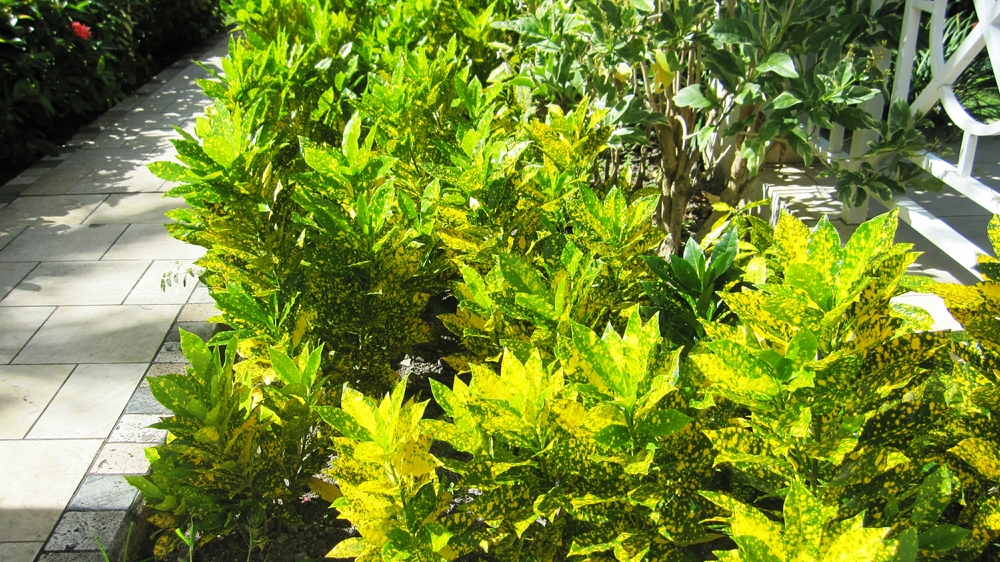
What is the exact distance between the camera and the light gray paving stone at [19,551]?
2256 millimetres

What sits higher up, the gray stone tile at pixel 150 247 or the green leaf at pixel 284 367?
the green leaf at pixel 284 367

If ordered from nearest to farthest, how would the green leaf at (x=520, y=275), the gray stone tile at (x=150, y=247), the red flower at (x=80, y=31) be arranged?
the green leaf at (x=520, y=275) < the gray stone tile at (x=150, y=247) < the red flower at (x=80, y=31)

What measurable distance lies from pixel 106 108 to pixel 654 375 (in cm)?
659

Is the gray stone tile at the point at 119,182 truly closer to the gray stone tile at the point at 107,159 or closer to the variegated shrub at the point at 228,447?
the gray stone tile at the point at 107,159

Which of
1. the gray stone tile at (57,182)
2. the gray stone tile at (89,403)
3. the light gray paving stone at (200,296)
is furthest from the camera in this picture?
the gray stone tile at (57,182)

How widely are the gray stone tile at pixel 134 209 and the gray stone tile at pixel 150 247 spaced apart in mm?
151

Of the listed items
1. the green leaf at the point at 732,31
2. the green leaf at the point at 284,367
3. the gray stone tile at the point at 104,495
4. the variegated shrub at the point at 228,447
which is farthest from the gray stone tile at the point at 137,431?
the green leaf at the point at 732,31

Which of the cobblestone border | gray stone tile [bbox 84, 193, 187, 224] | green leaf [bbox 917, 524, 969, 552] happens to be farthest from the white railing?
gray stone tile [bbox 84, 193, 187, 224]

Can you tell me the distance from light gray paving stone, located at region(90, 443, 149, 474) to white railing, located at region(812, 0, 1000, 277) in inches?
107

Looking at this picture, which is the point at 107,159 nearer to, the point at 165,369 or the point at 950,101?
the point at 165,369

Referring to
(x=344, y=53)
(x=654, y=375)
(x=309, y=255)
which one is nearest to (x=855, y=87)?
(x=654, y=375)

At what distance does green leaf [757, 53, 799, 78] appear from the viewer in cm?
244

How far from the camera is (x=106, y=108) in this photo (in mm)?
6727

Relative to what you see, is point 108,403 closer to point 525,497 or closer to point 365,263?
point 365,263
